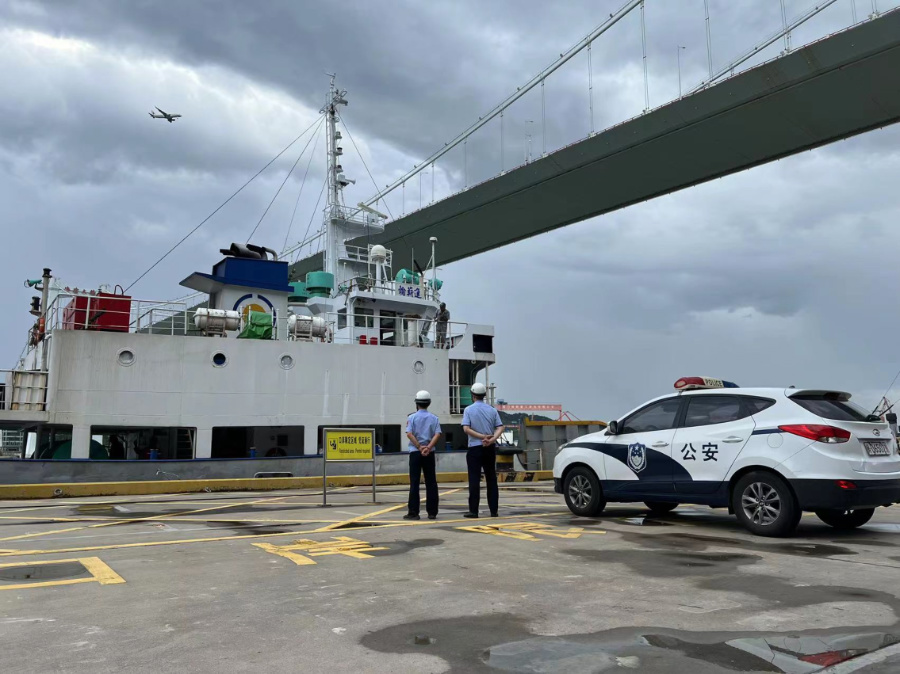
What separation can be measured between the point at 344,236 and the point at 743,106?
67.9 feet

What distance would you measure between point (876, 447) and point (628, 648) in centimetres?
468

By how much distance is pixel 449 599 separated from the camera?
3822 mm

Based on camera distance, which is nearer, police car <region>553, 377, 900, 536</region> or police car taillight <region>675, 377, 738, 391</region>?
police car <region>553, 377, 900, 536</region>

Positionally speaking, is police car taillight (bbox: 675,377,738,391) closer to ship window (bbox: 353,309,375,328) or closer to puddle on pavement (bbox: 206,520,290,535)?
puddle on pavement (bbox: 206,520,290,535)

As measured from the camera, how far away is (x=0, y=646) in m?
2.93

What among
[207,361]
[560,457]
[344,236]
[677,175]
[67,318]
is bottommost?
[560,457]

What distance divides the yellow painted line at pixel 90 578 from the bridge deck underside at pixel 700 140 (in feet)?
104

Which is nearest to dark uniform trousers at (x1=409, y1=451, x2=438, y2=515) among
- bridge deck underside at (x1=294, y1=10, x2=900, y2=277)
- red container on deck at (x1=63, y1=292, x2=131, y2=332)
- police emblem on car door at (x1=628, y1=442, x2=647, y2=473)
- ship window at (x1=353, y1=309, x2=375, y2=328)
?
police emblem on car door at (x1=628, y1=442, x2=647, y2=473)

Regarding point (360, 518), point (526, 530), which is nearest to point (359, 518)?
point (360, 518)

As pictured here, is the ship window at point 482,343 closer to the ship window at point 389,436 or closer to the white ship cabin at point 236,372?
the white ship cabin at point 236,372

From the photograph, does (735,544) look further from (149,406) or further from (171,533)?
(149,406)

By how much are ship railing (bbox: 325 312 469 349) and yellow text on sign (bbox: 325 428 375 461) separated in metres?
8.15

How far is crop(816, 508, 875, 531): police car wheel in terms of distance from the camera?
684 cm

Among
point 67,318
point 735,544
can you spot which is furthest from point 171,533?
point 67,318
